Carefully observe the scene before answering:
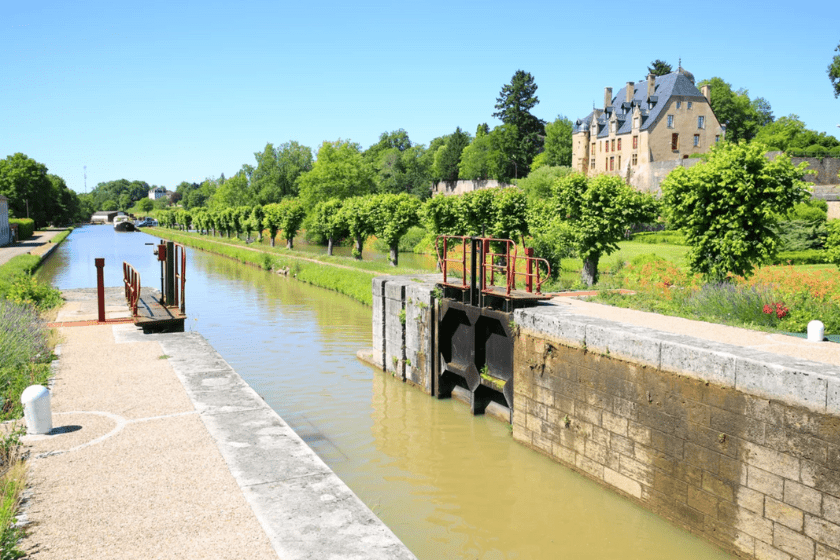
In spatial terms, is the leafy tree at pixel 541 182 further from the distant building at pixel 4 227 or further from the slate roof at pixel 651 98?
the distant building at pixel 4 227

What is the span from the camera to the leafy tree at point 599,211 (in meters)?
23.0

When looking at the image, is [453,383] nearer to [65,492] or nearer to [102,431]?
[102,431]

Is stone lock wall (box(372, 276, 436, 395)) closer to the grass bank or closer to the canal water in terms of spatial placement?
the canal water

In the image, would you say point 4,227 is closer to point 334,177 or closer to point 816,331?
point 334,177

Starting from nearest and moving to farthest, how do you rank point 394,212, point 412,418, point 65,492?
point 65,492
point 412,418
point 394,212

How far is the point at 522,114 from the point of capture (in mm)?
84688

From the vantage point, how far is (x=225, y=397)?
29.3ft

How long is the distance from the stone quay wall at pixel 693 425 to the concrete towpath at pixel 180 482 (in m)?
3.92

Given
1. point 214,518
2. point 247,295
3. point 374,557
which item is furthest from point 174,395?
point 247,295

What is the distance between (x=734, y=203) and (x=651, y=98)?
2081 inches

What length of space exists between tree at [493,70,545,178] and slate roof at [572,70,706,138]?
14957 millimetres

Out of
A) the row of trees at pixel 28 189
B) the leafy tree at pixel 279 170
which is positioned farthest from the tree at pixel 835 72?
the row of trees at pixel 28 189

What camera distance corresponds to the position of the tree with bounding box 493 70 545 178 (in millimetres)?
83125

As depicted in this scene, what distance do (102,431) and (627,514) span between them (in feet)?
20.9
